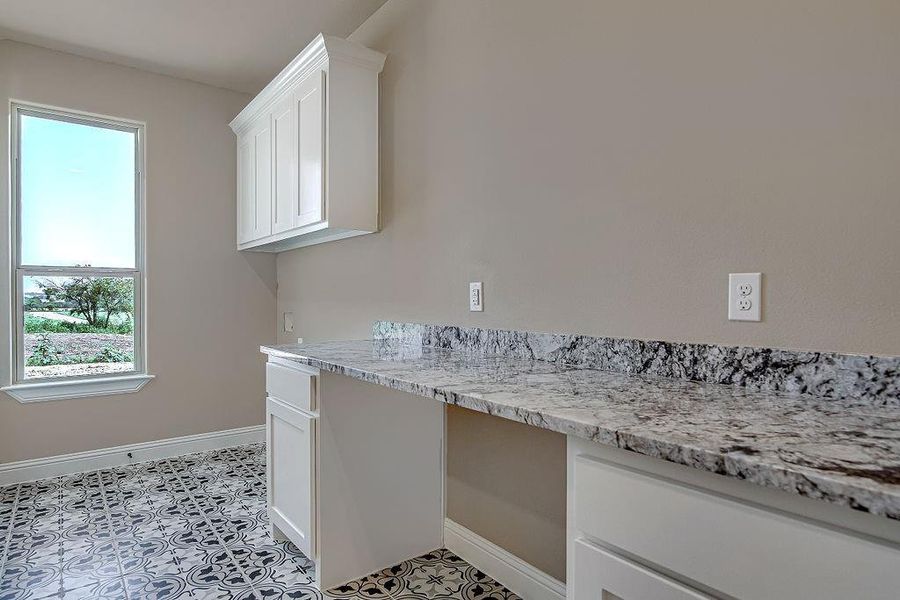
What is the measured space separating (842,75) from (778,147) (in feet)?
0.59

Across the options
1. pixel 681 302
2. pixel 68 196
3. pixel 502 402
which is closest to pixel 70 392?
pixel 68 196

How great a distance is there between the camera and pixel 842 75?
114cm

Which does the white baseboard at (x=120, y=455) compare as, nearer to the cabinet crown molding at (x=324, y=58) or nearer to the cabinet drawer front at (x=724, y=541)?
the cabinet crown molding at (x=324, y=58)

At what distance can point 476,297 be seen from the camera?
2111 mm

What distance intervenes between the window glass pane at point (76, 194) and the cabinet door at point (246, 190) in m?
0.67

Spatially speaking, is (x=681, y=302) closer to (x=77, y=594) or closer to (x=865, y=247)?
(x=865, y=247)

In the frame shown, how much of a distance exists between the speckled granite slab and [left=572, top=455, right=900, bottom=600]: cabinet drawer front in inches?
22.0

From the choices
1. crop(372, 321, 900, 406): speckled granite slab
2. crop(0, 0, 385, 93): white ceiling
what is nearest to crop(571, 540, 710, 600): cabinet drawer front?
crop(372, 321, 900, 406): speckled granite slab

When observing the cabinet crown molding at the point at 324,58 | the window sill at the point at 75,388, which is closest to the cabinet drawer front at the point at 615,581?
the cabinet crown molding at the point at 324,58

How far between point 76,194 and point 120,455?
66.4 inches

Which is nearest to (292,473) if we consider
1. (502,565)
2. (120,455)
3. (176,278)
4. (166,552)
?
(166,552)

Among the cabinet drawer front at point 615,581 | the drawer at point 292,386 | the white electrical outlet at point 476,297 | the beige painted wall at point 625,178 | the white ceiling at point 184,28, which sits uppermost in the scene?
the white ceiling at point 184,28

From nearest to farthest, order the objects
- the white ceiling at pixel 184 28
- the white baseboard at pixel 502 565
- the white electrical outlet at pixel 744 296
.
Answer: the white electrical outlet at pixel 744 296 → the white baseboard at pixel 502 565 → the white ceiling at pixel 184 28

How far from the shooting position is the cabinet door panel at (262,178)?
10.2 feet
